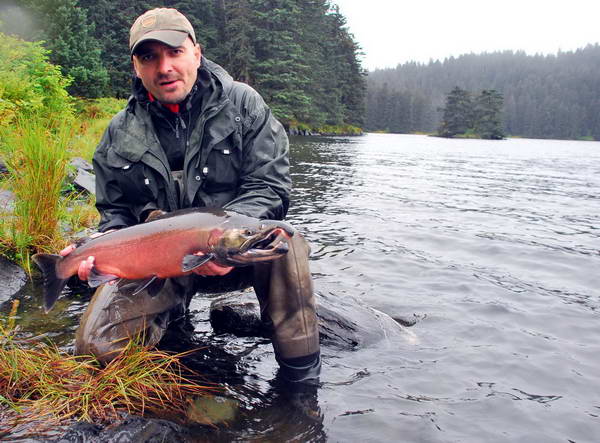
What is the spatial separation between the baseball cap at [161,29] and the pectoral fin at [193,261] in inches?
58.8

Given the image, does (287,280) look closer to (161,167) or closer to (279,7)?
(161,167)

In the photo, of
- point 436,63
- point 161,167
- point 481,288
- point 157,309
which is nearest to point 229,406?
point 157,309

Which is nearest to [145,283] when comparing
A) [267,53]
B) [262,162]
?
[262,162]

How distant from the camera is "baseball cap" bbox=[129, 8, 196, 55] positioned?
3283 mm

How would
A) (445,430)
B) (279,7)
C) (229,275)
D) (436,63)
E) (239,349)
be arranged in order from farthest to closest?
(436,63) → (279,7) → (239,349) → (229,275) → (445,430)

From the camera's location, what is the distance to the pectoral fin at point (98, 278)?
118 inches

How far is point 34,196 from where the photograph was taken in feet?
16.3

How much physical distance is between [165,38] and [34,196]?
2655 millimetres

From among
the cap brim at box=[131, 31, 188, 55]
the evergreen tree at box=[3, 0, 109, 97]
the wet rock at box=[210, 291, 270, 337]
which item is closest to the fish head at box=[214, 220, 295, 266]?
the cap brim at box=[131, 31, 188, 55]

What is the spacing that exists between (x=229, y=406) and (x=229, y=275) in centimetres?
91

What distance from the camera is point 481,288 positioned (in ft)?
19.6

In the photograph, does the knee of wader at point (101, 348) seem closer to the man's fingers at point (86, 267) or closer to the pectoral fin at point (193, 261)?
the man's fingers at point (86, 267)

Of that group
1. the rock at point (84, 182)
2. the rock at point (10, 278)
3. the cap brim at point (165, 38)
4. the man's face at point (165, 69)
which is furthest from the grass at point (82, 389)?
the rock at point (84, 182)

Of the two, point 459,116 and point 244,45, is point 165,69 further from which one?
point 459,116
